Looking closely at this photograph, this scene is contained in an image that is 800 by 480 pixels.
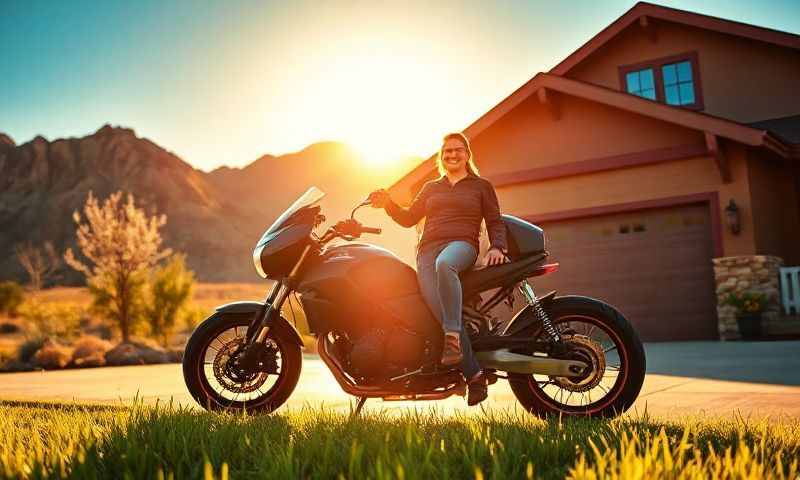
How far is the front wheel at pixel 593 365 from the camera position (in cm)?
427

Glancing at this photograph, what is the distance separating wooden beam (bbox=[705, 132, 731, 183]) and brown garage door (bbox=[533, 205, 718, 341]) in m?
0.61

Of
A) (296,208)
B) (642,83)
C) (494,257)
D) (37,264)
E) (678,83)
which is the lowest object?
(494,257)

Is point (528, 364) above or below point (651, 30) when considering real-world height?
below

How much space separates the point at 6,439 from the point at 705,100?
14006 mm

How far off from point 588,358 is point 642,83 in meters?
12.5

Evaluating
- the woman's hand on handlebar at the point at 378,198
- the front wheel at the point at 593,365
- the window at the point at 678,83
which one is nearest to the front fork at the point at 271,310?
the woman's hand on handlebar at the point at 378,198

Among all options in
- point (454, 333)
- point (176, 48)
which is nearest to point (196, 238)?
point (176, 48)

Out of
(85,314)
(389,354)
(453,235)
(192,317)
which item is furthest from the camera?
(85,314)

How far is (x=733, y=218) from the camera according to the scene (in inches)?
465

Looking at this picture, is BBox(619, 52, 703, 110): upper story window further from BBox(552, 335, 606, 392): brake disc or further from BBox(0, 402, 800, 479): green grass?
BBox(0, 402, 800, 479): green grass

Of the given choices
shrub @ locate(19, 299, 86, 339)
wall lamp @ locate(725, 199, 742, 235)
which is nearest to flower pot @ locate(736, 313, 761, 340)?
wall lamp @ locate(725, 199, 742, 235)

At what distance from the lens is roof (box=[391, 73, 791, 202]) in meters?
11.4

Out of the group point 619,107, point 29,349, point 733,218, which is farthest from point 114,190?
point 733,218

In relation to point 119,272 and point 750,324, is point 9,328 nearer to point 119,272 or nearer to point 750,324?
point 119,272
